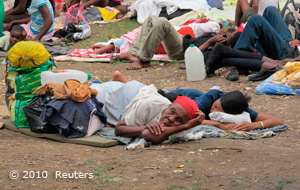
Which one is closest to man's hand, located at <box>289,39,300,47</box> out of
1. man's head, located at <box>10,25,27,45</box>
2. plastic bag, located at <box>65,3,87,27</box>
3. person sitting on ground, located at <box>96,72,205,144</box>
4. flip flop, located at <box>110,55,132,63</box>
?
flip flop, located at <box>110,55,132,63</box>

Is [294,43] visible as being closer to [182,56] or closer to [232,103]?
[182,56]

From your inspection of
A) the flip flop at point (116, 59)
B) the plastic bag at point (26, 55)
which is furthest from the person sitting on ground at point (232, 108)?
the flip flop at point (116, 59)

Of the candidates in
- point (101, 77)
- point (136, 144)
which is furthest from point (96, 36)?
point (136, 144)

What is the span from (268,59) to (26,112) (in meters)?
3.14

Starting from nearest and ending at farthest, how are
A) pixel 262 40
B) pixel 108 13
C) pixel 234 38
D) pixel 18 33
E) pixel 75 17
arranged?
pixel 262 40, pixel 234 38, pixel 18 33, pixel 75 17, pixel 108 13

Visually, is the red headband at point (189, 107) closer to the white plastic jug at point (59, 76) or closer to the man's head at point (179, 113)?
the man's head at point (179, 113)

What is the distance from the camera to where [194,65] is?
245 inches

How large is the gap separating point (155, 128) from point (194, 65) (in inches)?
107

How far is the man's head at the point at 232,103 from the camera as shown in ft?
13.1

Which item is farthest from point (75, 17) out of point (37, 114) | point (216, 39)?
point (37, 114)

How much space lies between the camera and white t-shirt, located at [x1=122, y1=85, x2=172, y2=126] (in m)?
3.80

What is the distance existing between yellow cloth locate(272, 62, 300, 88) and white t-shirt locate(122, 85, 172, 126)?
191cm

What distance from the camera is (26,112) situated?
4.24 m

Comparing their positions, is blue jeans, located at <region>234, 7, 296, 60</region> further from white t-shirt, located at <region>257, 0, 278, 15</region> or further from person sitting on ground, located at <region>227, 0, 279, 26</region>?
white t-shirt, located at <region>257, 0, 278, 15</region>
